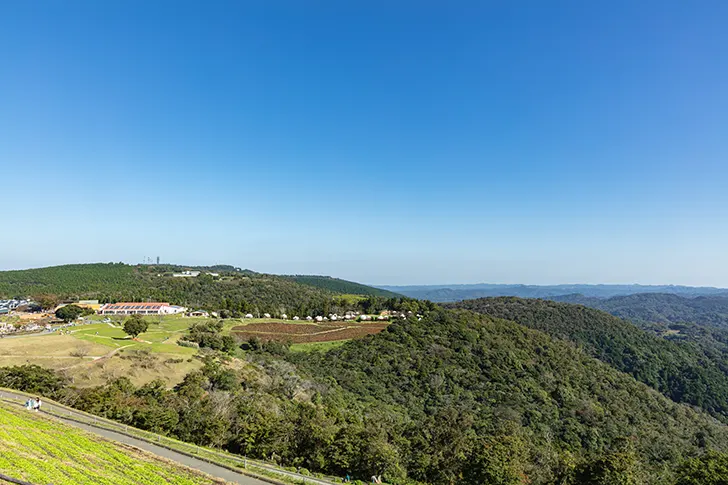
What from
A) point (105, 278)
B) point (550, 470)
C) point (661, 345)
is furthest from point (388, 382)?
point (105, 278)

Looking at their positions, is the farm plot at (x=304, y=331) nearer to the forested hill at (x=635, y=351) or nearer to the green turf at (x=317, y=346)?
the green turf at (x=317, y=346)

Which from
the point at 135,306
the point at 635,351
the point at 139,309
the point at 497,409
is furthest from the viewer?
the point at 635,351

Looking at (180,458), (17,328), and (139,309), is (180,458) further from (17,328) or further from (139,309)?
(139,309)

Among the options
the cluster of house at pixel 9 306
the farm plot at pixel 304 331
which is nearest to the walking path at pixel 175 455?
the farm plot at pixel 304 331

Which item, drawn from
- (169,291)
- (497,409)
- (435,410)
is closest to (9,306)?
(169,291)

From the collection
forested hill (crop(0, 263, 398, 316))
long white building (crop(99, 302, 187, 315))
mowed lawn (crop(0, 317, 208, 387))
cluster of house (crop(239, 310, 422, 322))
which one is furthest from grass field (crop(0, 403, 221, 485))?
forested hill (crop(0, 263, 398, 316))

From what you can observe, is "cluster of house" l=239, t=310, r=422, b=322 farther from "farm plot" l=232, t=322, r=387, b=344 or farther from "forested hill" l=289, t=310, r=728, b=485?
"forested hill" l=289, t=310, r=728, b=485
